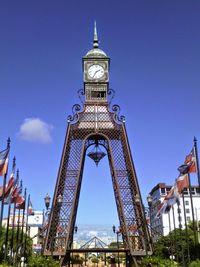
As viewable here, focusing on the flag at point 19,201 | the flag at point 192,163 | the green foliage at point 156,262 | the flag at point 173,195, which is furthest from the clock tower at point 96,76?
the green foliage at point 156,262

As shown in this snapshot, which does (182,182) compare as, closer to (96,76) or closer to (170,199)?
(170,199)

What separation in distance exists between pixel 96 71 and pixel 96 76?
0.69m

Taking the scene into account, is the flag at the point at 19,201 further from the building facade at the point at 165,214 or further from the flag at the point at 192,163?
the building facade at the point at 165,214

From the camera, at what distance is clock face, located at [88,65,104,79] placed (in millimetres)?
43719

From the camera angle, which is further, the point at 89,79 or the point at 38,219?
the point at 38,219

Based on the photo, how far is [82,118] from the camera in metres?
41.2

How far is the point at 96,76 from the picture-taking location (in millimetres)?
43719

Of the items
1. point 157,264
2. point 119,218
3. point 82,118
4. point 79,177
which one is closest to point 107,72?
point 82,118

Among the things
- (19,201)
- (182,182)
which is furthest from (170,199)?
(19,201)

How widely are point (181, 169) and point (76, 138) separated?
16.4 m

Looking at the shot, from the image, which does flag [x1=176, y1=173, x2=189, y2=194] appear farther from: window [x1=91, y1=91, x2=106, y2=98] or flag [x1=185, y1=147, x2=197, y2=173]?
window [x1=91, y1=91, x2=106, y2=98]

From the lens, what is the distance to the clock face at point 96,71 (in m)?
43.7

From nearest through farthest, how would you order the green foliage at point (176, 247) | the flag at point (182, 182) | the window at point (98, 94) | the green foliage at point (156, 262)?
the green foliage at point (156, 262)
the flag at point (182, 182)
the window at point (98, 94)
the green foliage at point (176, 247)

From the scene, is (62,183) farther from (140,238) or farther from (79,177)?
(140,238)
